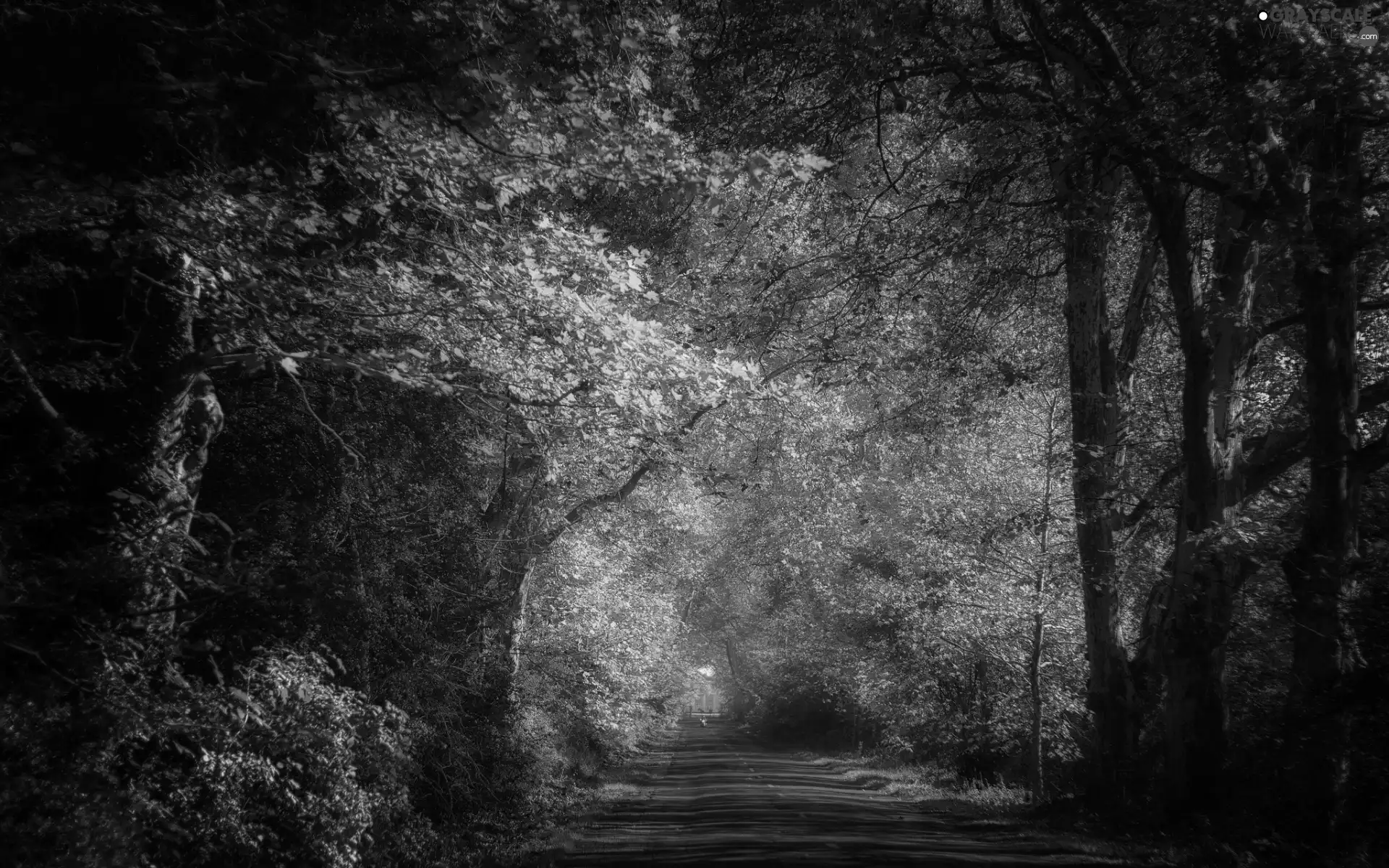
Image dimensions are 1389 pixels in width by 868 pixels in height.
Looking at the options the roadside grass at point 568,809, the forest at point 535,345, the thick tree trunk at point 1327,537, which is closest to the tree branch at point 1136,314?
the forest at point 535,345

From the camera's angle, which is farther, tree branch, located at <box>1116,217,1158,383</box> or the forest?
tree branch, located at <box>1116,217,1158,383</box>

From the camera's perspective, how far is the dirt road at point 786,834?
10594 millimetres

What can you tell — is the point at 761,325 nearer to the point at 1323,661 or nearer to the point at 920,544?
the point at 1323,661

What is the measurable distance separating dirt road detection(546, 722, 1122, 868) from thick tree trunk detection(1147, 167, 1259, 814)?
189 cm

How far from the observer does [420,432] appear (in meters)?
11.7

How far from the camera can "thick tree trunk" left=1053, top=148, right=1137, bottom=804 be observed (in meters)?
12.9

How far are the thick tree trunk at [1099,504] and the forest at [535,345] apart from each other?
0.06 m

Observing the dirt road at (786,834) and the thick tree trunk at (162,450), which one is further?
the dirt road at (786,834)

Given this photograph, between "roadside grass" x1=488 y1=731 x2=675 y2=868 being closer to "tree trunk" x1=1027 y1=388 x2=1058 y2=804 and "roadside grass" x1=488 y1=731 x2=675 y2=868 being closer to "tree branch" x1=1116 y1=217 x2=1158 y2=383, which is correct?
"tree trunk" x1=1027 y1=388 x2=1058 y2=804

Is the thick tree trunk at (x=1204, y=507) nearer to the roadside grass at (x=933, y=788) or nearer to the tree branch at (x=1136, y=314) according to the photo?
the tree branch at (x=1136, y=314)

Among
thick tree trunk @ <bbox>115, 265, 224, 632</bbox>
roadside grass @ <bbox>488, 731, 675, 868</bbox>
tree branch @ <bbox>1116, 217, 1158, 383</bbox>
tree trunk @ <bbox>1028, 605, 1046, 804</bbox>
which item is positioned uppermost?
tree branch @ <bbox>1116, 217, 1158, 383</bbox>

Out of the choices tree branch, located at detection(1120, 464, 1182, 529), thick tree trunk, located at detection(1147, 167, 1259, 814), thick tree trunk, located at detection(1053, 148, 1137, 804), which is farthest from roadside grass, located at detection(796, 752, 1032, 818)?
tree branch, located at detection(1120, 464, 1182, 529)

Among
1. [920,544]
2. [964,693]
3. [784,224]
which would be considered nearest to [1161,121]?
[784,224]

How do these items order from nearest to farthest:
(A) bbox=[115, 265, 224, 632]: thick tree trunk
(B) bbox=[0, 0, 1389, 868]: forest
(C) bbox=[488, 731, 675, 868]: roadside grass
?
(B) bbox=[0, 0, 1389, 868]: forest, (A) bbox=[115, 265, 224, 632]: thick tree trunk, (C) bbox=[488, 731, 675, 868]: roadside grass
